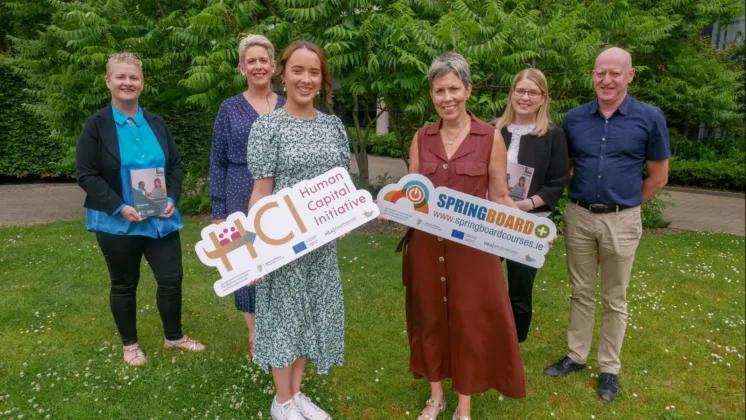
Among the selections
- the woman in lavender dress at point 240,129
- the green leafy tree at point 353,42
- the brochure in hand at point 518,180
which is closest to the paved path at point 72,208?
the green leafy tree at point 353,42

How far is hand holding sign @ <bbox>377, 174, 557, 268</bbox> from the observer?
2.87 m

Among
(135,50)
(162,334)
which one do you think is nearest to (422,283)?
(162,334)

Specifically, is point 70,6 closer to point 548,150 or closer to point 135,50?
point 135,50

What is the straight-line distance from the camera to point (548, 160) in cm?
353

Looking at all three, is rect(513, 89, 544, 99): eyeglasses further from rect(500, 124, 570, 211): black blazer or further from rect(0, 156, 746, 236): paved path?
rect(0, 156, 746, 236): paved path

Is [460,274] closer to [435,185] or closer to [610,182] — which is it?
[435,185]

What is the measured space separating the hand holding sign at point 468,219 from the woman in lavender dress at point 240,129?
1.14 m

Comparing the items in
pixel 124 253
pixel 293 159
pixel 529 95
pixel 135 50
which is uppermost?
pixel 135 50

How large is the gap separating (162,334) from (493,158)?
3685mm

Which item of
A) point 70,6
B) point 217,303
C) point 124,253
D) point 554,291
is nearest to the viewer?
point 124,253

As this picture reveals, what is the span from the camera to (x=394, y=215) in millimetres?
3004

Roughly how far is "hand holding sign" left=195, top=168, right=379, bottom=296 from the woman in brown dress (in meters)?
0.59

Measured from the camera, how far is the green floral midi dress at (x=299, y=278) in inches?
109

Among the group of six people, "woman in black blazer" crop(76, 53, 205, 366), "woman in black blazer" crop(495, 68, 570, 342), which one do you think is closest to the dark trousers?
the group of six people
